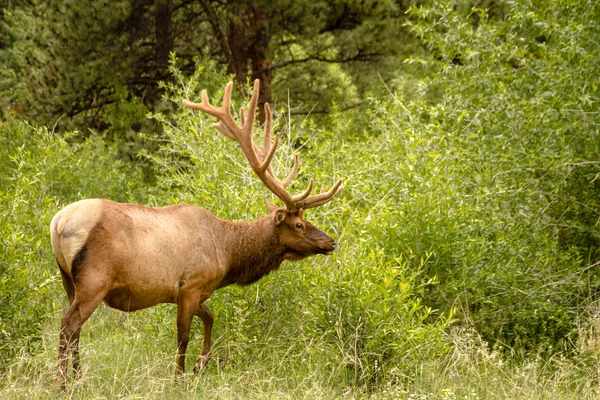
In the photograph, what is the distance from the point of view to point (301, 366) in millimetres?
6684

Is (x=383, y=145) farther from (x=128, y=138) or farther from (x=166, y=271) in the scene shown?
(x=128, y=138)

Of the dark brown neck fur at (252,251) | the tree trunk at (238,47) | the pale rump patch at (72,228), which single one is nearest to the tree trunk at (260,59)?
the tree trunk at (238,47)

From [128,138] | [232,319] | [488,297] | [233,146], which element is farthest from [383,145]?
[128,138]

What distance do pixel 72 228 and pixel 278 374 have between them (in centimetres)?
196

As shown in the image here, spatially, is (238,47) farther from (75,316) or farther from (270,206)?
(75,316)

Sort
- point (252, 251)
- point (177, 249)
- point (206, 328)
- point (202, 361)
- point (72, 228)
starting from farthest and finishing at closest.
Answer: point (252, 251)
point (206, 328)
point (202, 361)
point (177, 249)
point (72, 228)

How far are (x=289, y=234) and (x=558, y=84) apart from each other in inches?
118

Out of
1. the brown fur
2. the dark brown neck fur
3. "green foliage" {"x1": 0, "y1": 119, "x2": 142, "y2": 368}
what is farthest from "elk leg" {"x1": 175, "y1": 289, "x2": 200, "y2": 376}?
"green foliage" {"x1": 0, "y1": 119, "x2": 142, "y2": 368}

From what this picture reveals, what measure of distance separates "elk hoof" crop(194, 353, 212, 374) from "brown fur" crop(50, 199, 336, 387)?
1 cm

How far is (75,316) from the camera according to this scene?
19.7 ft

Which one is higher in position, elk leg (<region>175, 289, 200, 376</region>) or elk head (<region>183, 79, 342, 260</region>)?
elk head (<region>183, 79, 342, 260</region>)

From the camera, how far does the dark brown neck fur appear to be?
7.16 meters

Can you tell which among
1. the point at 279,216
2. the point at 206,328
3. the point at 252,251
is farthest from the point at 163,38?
the point at 206,328

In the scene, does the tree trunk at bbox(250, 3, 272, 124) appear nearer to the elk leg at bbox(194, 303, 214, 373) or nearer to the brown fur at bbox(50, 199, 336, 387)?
the brown fur at bbox(50, 199, 336, 387)
